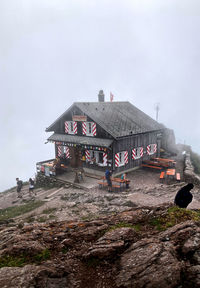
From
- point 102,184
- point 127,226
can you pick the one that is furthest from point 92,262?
point 102,184

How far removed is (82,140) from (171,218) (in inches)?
595

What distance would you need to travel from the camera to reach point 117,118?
72.8 ft

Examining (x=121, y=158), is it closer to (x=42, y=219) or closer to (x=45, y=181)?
A: (x=45, y=181)

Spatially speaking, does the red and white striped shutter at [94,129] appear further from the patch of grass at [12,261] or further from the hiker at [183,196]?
the patch of grass at [12,261]

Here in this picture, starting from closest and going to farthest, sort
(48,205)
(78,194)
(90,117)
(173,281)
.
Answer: (173,281)
(48,205)
(78,194)
(90,117)

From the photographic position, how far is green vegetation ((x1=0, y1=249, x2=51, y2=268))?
517cm

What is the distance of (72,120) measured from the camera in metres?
22.2

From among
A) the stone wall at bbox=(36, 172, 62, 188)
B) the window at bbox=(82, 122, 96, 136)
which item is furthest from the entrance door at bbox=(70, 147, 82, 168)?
the stone wall at bbox=(36, 172, 62, 188)

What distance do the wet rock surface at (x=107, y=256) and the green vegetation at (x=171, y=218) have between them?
5 centimetres

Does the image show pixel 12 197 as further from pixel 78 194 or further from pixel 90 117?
pixel 90 117

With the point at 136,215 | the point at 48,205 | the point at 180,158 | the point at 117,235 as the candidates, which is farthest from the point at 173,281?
the point at 180,158

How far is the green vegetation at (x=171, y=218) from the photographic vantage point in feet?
20.1

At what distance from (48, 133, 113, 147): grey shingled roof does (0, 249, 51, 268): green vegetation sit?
530 inches

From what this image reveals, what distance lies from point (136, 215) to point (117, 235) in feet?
5.32
